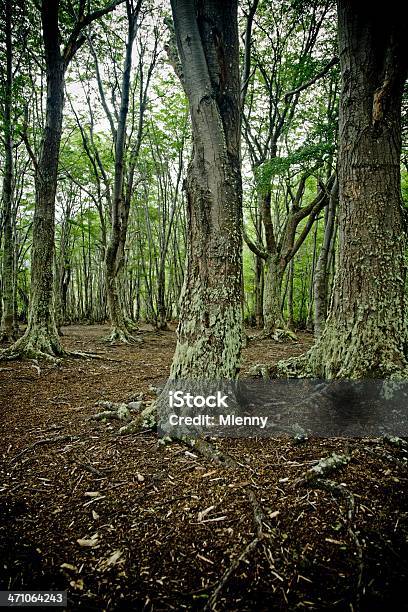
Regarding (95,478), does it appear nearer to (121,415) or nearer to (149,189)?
(121,415)

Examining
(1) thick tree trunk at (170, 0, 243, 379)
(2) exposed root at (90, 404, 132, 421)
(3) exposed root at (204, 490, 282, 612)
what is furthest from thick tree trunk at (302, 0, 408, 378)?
(2) exposed root at (90, 404, 132, 421)

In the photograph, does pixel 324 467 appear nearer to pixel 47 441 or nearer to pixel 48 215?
pixel 47 441

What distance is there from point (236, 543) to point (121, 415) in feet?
6.85

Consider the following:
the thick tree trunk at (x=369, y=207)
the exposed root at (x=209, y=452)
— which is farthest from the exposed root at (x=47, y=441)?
the thick tree trunk at (x=369, y=207)

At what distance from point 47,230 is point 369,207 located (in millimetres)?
6375

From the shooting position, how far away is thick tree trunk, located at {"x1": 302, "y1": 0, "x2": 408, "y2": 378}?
11.1 ft

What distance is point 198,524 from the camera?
1.97 m

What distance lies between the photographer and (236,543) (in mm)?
1812

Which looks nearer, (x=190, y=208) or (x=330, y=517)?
(x=330, y=517)

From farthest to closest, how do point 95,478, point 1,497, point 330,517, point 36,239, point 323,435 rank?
1. point 36,239
2. point 323,435
3. point 95,478
4. point 1,497
5. point 330,517

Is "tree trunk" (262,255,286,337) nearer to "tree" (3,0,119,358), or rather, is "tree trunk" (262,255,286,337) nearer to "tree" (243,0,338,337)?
"tree" (243,0,338,337)

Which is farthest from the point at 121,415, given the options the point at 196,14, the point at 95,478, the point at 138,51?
the point at 138,51

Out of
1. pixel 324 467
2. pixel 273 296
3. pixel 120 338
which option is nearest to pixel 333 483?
pixel 324 467

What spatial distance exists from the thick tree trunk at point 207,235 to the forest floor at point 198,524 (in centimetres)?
82
